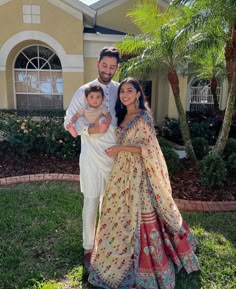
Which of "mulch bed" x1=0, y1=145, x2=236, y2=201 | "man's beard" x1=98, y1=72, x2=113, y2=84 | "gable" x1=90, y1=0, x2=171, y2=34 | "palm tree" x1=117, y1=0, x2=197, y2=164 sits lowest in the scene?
"mulch bed" x1=0, y1=145, x2=236, y2=201

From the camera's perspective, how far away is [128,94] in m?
2.48

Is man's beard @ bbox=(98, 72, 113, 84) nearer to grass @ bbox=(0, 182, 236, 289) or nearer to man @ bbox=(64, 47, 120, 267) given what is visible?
man @ bbox=(64, 47, 120, 267)

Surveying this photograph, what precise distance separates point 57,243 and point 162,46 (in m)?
4.05

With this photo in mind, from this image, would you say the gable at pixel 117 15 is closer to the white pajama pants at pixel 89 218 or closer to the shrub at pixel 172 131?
the shrub at pixel 172 131

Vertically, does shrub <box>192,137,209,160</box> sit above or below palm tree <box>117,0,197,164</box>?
below

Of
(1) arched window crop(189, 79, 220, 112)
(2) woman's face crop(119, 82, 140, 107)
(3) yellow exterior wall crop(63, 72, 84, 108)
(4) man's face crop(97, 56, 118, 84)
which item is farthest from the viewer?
(1) arched window crop(189, 79, 220, 112)

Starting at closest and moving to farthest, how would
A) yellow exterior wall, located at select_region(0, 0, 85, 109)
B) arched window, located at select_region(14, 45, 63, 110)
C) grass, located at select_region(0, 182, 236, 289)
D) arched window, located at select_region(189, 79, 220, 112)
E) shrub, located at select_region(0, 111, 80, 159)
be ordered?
grass, located at select_region(0, 182, 236, 289), shrub, located at select_region(0, 111, 80, 159), yellow exterior wall, located at select_region(0, 0, 85, 109), arched window, located at select_region(14, 45, 63, 110), arched window, located at select_region(189, 79, 220, 112)

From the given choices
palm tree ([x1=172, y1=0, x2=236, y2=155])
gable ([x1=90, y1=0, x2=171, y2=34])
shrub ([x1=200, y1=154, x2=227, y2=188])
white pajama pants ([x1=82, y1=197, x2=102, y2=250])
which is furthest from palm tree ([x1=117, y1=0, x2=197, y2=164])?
gable ([x1=90, y1=0, x2=171, y2=34])

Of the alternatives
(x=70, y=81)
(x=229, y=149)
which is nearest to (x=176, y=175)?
(x=229, y=149)

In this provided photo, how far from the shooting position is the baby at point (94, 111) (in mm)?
2541

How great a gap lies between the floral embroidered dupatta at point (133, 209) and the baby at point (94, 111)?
196 millimetres

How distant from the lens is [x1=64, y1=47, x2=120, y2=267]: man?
2621 mm

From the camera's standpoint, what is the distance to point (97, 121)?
2564 mm

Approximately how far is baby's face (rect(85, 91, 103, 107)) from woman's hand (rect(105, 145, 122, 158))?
0.42 m
